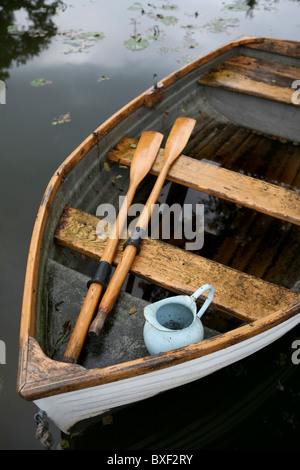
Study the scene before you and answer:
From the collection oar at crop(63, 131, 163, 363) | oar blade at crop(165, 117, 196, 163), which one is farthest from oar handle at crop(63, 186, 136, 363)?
oar blade at crop(165, 117, 196, 163)

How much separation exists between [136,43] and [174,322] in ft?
22.9

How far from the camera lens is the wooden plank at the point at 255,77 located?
4.36 m

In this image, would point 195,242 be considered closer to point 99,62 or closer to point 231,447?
point 231,447

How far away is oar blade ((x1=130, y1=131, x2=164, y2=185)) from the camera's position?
3082mm

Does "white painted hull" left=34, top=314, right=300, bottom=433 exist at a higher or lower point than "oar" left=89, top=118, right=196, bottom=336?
lower

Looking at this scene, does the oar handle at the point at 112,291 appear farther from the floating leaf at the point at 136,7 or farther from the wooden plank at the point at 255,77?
the floating leaf at the point at 136,7

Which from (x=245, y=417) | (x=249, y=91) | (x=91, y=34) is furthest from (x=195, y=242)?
(x=91, y=34)

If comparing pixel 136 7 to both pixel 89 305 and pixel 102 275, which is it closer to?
pixel 102 275

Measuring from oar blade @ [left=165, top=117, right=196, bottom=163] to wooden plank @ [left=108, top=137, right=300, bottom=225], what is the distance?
7 centimetres

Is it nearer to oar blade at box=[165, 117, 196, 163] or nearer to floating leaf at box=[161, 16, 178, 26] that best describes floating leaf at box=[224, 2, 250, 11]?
floating leaf at box=[161, 16, 178, 26]

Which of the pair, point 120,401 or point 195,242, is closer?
point 120,401

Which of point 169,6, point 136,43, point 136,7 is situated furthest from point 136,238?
point 169,6

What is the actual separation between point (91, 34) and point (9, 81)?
8.24 feet

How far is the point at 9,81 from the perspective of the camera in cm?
607
